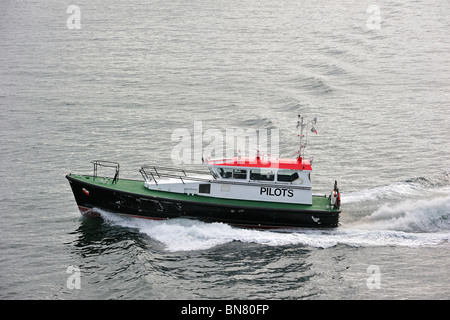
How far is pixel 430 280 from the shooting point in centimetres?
2272

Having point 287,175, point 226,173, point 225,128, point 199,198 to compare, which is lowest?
point 199,198

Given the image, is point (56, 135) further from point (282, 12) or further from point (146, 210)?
point (282, 12)

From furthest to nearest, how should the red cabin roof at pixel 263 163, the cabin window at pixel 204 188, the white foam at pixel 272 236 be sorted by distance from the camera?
the cabin window at pixel 204 188 → the red cabin roof at pixel 263 163 → the white foam at pixel 272 236

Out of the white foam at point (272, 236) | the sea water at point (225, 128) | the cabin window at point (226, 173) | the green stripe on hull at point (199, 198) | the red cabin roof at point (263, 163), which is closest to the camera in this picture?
the sea water at point (225, 128)

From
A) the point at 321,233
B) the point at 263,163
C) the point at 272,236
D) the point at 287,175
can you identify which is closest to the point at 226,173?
the point at 263,163

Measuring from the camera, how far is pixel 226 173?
87.8 ft

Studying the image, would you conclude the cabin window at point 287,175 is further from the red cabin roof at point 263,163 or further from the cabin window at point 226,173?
the cabin window at point 226,173

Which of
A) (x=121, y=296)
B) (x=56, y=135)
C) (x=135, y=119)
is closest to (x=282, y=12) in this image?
(x=135, y=119)

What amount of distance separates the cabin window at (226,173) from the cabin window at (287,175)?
253 centimetres

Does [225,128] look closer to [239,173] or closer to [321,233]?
[239,173]

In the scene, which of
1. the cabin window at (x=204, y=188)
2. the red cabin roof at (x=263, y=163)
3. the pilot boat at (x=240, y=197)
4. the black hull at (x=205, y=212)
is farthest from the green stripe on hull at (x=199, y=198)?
the red cabin roof at (x=263, y=163)

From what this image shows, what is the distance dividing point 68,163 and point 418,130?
25.9 metres

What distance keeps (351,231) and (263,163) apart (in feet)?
18.5

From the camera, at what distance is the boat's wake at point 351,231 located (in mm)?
25609
